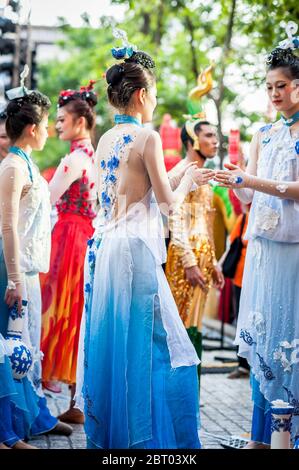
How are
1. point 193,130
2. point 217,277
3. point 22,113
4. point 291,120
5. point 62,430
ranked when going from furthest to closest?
point 193,130
point 217,277
point 62,430
point 22,113
point 291,120

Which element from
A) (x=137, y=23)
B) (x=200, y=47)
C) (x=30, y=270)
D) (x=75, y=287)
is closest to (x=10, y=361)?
(x=30, y=270)

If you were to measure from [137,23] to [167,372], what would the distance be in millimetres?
14730

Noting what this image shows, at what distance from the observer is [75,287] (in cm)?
571

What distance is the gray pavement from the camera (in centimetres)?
504

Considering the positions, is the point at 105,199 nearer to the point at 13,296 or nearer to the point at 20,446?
the point at 13,296

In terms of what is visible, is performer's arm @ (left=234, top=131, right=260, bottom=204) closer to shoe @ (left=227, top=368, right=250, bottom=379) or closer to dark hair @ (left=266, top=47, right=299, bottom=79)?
dark hair @ (left=266, top=47, right=299, bottom=79)

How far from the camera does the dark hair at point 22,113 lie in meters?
4.80

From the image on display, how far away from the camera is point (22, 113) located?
4.81m

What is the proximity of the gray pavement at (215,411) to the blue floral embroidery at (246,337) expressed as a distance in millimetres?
727

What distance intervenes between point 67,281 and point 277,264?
5.74 ft

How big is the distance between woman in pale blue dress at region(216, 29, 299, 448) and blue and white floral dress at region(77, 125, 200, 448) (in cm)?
64

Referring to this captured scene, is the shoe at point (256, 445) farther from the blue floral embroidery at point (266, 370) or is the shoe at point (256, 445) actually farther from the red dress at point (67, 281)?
the red dress at point (67, 281)

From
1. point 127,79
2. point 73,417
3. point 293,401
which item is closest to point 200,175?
point 127,79

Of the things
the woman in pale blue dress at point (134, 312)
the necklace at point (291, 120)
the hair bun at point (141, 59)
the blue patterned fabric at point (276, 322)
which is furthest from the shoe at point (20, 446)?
the necklace at point (291, 120)
